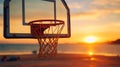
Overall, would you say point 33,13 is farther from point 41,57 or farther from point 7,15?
point 41,57

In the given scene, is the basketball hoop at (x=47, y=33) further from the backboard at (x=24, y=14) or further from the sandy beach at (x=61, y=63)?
the sandy beach at (x=61, y=63)

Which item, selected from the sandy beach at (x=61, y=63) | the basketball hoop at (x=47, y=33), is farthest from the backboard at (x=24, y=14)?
the sandy beach at (x=61, y=63)

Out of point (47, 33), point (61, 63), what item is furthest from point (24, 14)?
point (61, 63)

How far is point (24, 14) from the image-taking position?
58.6 ft

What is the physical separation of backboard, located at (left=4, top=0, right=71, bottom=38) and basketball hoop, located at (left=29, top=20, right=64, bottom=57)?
436 millimetres

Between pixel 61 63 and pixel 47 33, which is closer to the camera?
pixel 61 63

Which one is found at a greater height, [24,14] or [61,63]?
[24,14]

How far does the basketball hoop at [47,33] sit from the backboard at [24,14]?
17.2 inches

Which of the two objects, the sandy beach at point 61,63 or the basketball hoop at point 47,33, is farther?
the basketball hoop at point 47,33

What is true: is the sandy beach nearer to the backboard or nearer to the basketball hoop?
the basketball hoop

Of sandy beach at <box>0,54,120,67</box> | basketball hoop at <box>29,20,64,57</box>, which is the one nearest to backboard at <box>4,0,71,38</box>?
basketball hoop at <box>29,20,64,57</box>

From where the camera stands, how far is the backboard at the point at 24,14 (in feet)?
56.6

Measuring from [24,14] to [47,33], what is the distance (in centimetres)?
354

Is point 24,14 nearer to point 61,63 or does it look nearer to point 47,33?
point 47,33
